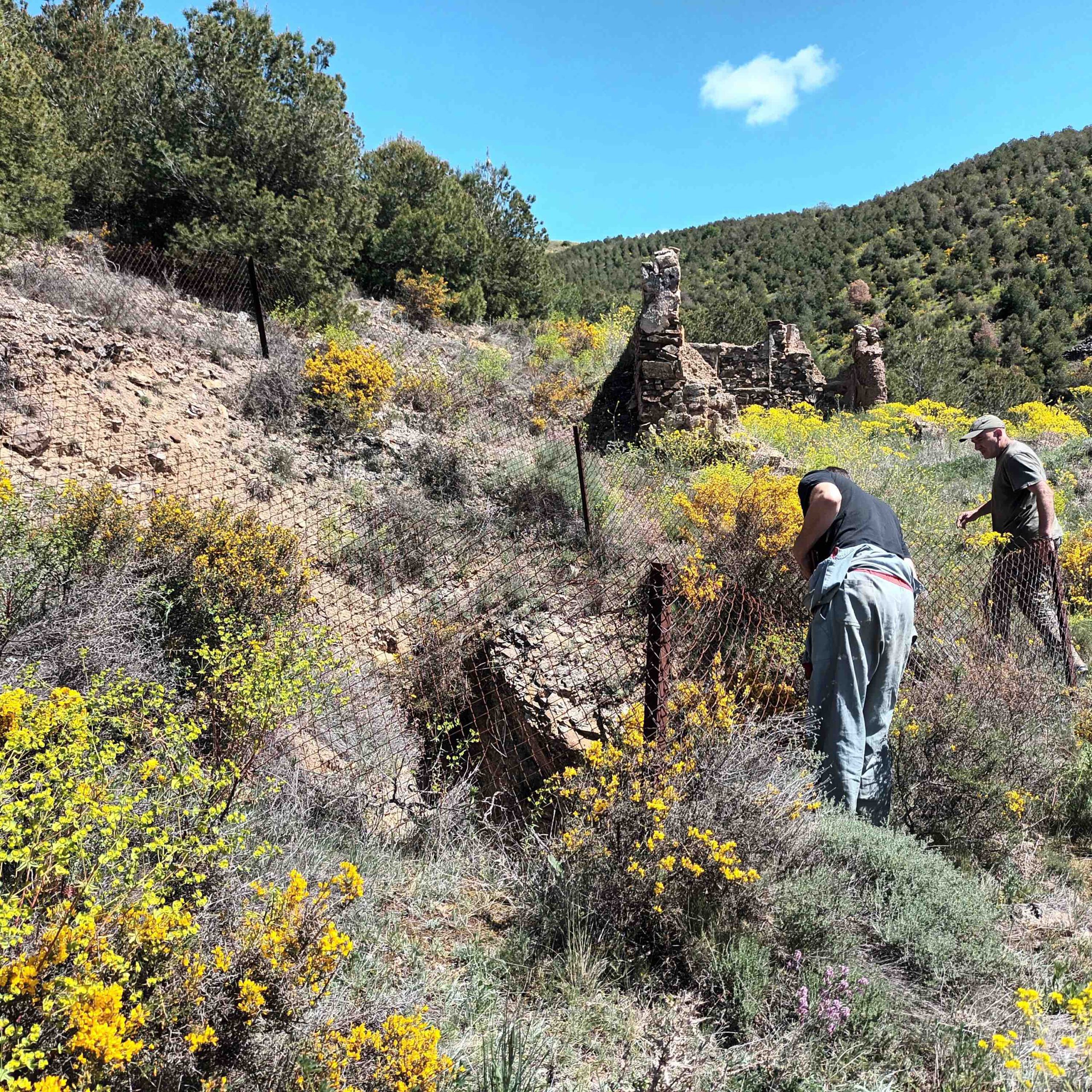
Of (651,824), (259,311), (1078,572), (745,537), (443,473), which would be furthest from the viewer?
(259,311)

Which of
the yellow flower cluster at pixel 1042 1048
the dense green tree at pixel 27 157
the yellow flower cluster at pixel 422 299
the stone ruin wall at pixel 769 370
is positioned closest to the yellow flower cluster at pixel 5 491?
the yellow flower cluster at pixel 1042 1048

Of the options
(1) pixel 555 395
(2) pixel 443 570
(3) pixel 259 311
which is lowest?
(2) pixel 443 570

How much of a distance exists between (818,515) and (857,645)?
2.12 feet

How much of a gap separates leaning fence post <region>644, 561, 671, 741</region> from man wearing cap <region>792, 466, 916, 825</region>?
0.65 metres

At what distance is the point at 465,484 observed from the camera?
6410 mm

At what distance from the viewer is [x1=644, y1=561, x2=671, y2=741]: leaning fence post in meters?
2.97

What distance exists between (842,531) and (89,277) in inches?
367

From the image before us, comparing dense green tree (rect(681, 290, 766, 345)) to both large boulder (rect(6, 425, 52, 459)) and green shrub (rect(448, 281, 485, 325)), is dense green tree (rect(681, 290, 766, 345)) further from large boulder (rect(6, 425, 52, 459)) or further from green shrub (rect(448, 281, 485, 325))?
large boulder (rect(6, 425, 52, 459))

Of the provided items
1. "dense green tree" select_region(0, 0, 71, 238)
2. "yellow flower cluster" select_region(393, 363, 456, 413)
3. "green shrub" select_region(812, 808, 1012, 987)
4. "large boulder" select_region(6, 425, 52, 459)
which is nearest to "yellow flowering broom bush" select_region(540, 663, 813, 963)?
"green shrub" select_region(812, 808, 1012, 987)

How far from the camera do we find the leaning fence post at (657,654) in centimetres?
297

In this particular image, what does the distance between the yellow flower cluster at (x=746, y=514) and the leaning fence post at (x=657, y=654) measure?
2.10m

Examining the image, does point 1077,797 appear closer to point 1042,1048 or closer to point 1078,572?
point 1042,1048

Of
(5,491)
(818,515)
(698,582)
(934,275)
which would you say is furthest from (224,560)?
(934,275)

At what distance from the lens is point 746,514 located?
17.2ft
